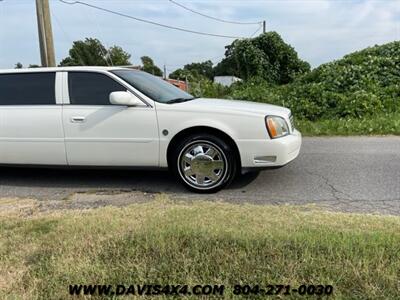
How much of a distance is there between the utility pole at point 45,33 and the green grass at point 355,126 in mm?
7897

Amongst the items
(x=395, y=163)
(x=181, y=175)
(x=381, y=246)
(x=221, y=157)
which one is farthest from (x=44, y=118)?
(x=395, y=163)

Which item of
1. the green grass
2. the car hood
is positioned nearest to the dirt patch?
the car hood

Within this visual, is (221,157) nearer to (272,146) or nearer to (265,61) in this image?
(272,146)

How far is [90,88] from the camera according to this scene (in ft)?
18.0

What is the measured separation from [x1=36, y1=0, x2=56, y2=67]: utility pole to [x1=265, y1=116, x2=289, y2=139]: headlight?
10321 mm

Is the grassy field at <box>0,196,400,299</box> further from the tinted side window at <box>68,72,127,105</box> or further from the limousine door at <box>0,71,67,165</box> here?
the tinted side window at <box>68,72,127,105</box>

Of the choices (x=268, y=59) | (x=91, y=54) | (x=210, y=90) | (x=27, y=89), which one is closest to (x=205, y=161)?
(x=27, y=89)

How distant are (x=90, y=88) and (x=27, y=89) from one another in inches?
34.9

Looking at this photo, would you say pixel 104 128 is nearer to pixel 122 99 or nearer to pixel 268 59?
pixel 122 99

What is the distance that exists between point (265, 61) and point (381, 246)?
1987 cm

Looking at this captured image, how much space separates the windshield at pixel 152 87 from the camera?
5422mm

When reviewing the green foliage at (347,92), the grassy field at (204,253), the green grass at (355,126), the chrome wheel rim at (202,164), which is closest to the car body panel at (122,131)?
the chrome wheel rim at (202,164)

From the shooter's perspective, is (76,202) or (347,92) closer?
(76,202)

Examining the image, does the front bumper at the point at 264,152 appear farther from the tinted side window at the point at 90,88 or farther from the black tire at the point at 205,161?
the tinted side window at the point at 90,88
